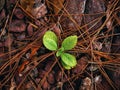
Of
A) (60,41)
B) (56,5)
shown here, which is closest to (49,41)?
(60,41)

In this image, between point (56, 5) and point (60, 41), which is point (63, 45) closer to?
point (60, 41)

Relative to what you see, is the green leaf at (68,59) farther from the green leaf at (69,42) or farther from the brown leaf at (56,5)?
the brown leaf at (56,5)

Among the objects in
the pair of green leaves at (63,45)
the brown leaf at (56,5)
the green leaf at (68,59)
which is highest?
the brown leaf at (56,5)

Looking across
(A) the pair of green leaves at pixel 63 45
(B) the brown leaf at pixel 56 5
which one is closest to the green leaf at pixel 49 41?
(A) the pair of green leaves at pixel 63 45

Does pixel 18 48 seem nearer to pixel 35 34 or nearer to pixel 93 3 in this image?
pixel 35 34

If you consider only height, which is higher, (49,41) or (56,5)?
(56,5)

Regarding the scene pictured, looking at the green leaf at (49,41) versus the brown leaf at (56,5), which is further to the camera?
the brown leaf at (56,5)

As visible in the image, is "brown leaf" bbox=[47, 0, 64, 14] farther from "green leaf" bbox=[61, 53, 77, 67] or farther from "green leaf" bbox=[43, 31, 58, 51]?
"green leaf" bbox=[61, 53, 77, 67]
